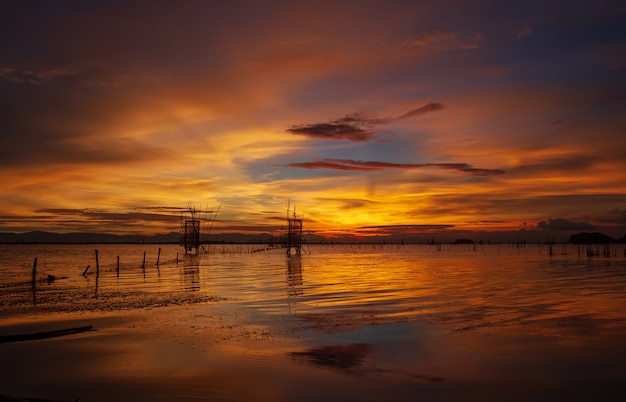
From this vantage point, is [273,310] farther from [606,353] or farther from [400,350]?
[606,353]

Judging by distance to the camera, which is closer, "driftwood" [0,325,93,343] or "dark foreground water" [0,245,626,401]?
"dark foreground water" [0,245,626,401]

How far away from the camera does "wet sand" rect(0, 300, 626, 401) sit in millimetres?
11438

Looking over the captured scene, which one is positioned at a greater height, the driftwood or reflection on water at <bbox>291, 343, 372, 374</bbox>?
the driftwood

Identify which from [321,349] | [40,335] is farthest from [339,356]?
[40,335]

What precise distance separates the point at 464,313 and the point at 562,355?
7711 millimetres

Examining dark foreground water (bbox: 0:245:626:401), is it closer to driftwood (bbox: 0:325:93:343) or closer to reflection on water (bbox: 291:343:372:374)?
reflection on water (bbox: 291:343:372:374)

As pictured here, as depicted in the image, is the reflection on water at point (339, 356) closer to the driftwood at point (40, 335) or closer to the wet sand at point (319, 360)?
the wet sand at point (319, 360)

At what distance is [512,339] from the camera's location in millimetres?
16641

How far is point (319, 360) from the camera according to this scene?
46.1 ft

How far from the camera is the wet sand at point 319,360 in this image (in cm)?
1144

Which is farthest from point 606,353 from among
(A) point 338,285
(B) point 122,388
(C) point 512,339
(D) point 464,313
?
(A) point 338,285

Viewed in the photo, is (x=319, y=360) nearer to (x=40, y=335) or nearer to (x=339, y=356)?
(x=339, y=356)

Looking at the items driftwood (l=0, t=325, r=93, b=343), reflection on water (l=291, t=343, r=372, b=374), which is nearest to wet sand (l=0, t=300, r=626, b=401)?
reflection on water (l=291, t=343, r=372, b=374)

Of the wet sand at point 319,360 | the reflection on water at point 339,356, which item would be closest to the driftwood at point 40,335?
the wet sand at point 319,360
